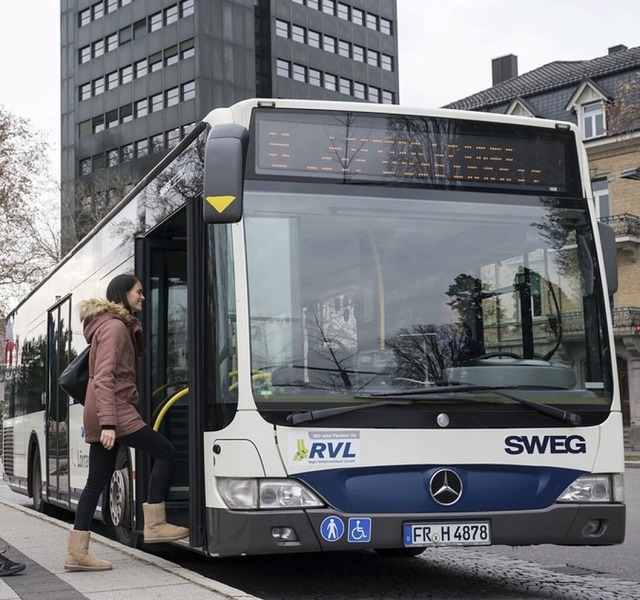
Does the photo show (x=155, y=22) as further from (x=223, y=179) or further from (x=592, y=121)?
(x=223, y=179)

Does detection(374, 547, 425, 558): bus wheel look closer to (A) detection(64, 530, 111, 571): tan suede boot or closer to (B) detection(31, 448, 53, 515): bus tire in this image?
(A) detection(64, 530, 111, 571): tan suede boot

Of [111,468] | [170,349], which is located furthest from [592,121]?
[111,468]

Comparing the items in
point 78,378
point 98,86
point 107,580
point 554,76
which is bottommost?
point 107,580

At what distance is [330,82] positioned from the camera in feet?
234

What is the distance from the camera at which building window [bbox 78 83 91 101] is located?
71750mm

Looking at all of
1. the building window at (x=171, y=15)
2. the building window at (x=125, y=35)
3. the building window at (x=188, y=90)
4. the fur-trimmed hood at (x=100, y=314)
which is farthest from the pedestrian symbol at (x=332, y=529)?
the building window at (x=125, y=35)

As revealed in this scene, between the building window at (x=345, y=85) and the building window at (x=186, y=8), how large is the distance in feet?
35.0

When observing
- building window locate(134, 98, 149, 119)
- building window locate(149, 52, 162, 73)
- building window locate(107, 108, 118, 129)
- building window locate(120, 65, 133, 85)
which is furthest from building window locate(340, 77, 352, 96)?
building window locate(107, 108, 118, 129)

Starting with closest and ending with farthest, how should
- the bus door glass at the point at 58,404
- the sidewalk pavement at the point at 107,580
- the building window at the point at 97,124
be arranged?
1. the sidewalk pavement at the point at 107,580
2. the bus door glass at the point at 58,404
3. the building window at the point at 97,124

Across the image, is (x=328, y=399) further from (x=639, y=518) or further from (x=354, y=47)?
(x=354, y=47)

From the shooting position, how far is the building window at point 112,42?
70.1m

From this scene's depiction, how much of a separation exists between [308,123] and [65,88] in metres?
68.9

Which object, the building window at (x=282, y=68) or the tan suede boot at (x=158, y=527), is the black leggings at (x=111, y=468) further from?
the building window at (x=282, y=68)

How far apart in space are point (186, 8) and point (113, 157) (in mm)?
9239
